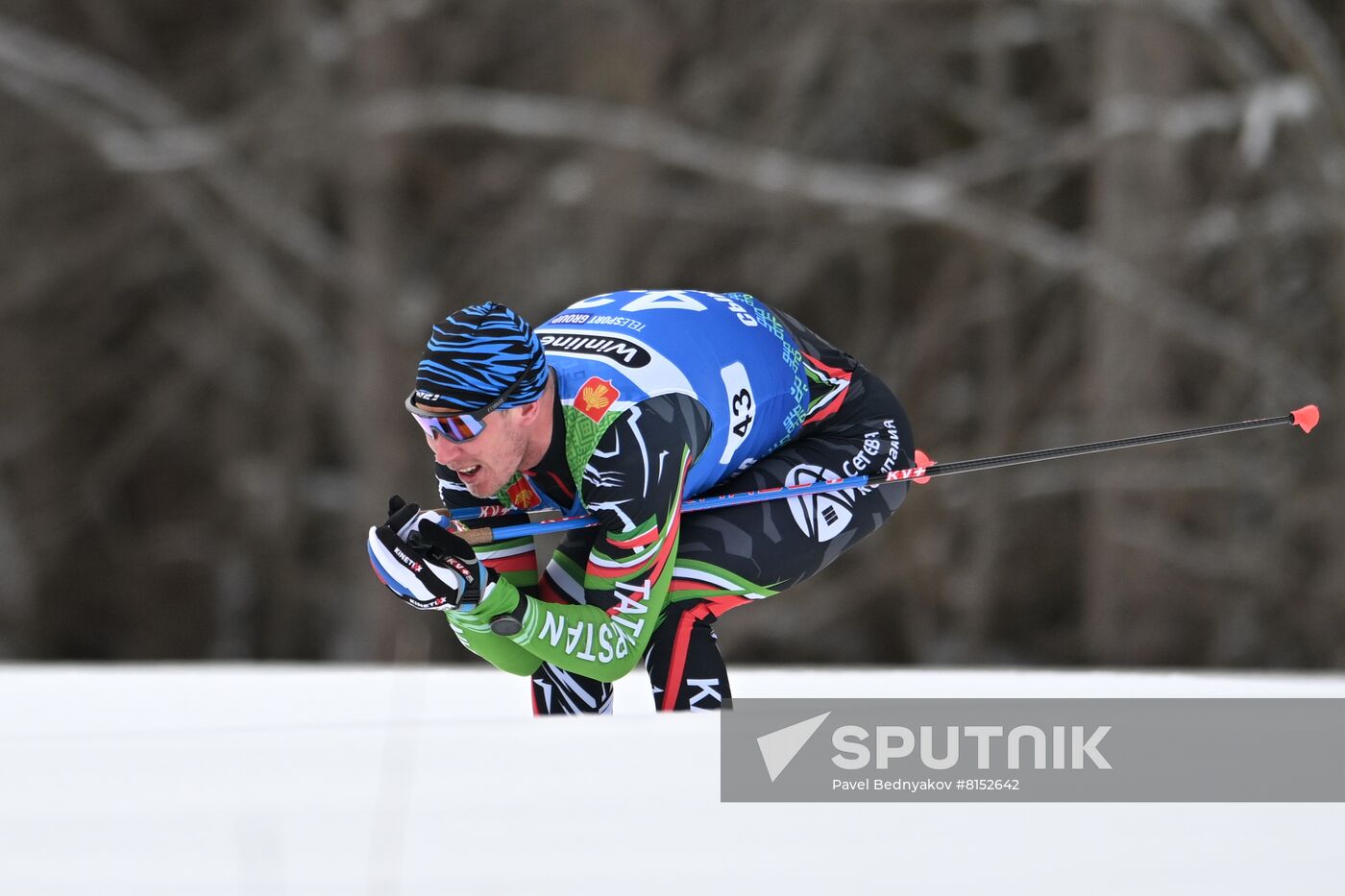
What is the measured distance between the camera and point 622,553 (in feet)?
10.9

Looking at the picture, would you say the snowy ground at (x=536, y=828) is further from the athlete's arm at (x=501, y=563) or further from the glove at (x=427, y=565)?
the athlete's arm at (x=501, y=563)

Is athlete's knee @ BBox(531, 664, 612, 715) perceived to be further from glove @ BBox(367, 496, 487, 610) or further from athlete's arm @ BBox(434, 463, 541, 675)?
glove @ BBox(367, 496, 487, 610)

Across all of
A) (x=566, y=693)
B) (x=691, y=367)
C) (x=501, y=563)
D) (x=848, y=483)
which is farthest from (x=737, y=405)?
(x=566, y=693)

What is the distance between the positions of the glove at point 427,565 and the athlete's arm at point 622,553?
0.21 ft

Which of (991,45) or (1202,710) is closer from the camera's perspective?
(1202,710)

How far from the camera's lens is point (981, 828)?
2.34m

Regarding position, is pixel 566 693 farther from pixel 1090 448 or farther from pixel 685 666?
pixel 1090 448

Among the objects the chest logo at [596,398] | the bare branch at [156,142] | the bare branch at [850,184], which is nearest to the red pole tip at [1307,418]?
the chest logo at [596,398]

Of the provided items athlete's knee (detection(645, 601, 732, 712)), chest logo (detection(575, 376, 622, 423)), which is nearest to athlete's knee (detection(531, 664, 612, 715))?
athlete's knee (detection(645, 601, 732, 712))

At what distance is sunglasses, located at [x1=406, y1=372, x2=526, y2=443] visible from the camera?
3.26 m

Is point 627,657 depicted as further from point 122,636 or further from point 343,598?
point 122,636

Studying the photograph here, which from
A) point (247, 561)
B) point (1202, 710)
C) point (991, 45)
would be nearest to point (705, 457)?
point (1202, 710)

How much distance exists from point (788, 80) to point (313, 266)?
3603 mm

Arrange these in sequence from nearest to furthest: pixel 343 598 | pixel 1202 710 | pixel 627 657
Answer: pixel 1202 710, pixel 627 657, pixel 343 598
